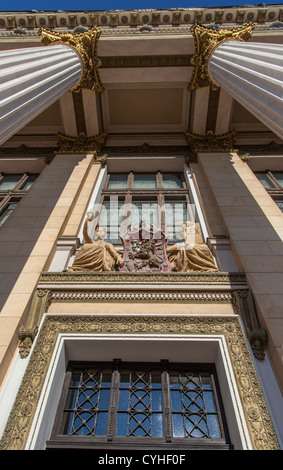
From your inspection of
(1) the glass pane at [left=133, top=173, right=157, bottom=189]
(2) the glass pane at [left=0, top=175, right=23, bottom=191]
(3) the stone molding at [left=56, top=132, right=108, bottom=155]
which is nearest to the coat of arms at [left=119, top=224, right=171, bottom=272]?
(1) the glass pane at [left=133, top=173, right=157, bottom=189]

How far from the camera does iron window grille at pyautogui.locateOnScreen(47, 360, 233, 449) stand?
172 inches

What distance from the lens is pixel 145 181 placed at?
13.5 m

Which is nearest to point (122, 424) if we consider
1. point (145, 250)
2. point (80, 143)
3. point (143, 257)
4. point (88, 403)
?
point (88, 403)

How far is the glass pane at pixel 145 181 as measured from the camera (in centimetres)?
1312

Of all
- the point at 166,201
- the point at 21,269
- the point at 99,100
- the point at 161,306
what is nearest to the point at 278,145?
the point at 166,201

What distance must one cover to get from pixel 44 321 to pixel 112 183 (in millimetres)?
8593

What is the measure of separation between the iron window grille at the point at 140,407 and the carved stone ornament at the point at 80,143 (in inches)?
385

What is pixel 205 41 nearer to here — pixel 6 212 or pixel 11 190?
pixel 11 190

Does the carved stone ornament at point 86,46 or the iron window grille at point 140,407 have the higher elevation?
the carved stone ornament at point 86,46

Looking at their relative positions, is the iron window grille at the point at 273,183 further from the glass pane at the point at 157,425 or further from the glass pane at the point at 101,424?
the glass pane at the point at 101,424

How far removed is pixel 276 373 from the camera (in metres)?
4.58

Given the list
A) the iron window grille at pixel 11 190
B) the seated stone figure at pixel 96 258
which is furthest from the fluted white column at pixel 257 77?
the iron window grille at pixel 11 190

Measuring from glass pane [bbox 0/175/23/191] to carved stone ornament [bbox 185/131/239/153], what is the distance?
25.5 ft

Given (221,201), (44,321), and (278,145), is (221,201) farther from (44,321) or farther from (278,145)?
(278,145)
